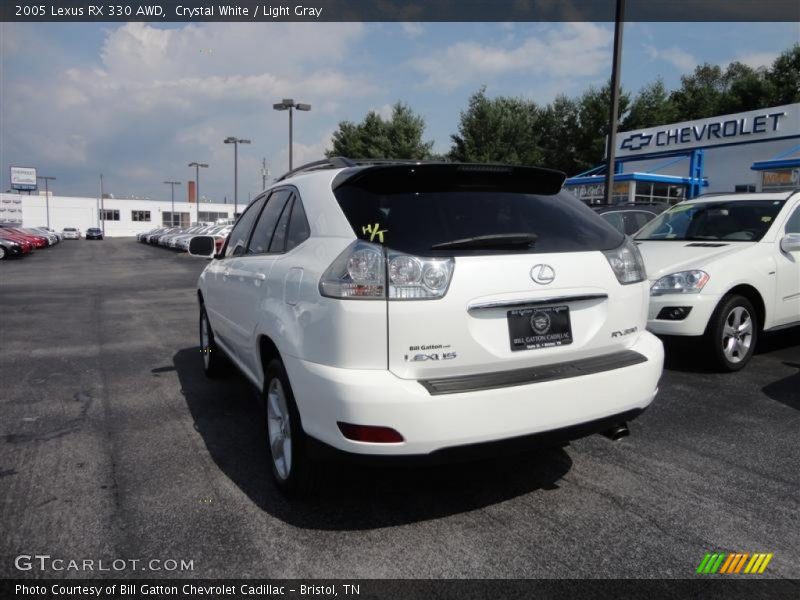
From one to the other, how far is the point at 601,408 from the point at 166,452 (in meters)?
2.65

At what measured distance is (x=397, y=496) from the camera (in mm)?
3109

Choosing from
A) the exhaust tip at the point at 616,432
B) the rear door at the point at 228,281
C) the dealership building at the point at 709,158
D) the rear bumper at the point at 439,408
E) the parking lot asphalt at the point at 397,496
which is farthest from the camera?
the dealership building at the point at 709,158

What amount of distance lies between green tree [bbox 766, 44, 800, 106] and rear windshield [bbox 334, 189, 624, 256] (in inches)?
1683

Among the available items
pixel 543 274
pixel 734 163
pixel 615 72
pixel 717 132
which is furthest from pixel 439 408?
pixel 734 163

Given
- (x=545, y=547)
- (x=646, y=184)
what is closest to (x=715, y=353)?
(x=545, y=547)

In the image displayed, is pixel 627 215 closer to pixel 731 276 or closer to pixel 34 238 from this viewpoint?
pixel 731 276

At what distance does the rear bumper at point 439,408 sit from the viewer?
2418 millimetres

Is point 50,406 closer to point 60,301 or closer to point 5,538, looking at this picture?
point 5,538

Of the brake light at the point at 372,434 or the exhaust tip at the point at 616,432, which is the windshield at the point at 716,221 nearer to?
the exhaust tip at the point at 616,432

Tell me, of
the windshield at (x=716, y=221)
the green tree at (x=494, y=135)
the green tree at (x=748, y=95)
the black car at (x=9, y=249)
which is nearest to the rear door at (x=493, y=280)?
the windshield at (x=716, y=221)

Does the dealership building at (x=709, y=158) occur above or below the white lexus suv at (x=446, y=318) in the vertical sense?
above

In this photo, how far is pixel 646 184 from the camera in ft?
83.9

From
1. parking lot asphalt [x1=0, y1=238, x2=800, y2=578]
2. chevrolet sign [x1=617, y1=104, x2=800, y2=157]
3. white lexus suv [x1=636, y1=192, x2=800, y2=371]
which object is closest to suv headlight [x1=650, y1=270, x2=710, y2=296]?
white lexus suv [x1=636, y1=192, x2=800, y2=371]

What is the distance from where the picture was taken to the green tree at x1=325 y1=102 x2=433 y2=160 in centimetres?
4497
